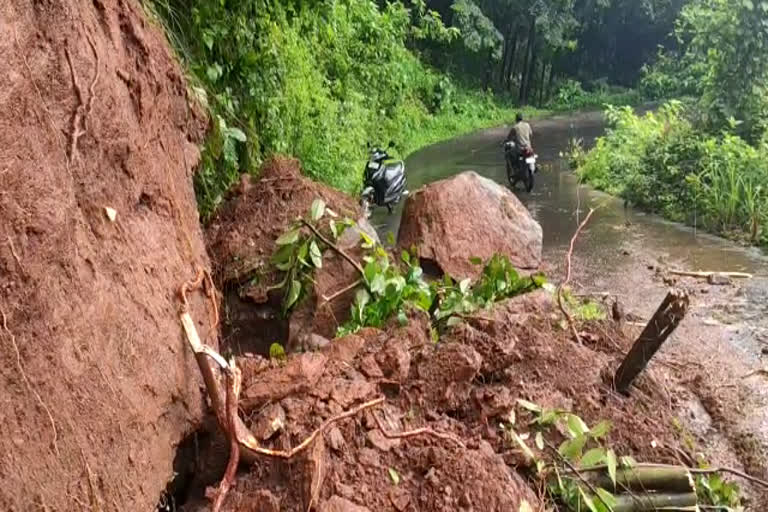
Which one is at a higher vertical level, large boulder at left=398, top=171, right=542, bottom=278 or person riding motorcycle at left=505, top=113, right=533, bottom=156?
large boulder at left=398, top=171, right=542, bottom=278

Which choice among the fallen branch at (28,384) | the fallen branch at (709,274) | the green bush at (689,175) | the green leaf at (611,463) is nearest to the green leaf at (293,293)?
the green leaf at (611,463)

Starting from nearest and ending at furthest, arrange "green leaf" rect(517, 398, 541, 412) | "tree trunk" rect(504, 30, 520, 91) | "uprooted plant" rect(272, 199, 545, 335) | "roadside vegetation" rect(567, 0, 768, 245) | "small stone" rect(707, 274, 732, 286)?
1. "green leaf" rect(517, 398, 541, 412)
2. "uprooted plant" rect(272, 199, 545, 335)
3. "small stone" rect(707, 274, 732, 286)
4. "roadside vegetation" rect(567, 0, 768, 245)
5. "tree trunk" rect(504, 30, 520, 91)

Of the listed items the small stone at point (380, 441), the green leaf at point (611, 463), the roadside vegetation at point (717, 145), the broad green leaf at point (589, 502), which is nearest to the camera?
the small stone at point (380, 441)

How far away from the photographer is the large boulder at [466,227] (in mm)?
7188

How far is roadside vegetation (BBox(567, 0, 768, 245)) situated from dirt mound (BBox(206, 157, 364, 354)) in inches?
261

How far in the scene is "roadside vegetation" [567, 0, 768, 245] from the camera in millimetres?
10352

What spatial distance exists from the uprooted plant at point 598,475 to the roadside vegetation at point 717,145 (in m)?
6.60

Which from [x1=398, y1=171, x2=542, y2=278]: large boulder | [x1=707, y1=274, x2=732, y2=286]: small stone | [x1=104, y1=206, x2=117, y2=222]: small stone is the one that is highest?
[x1=104, y1=206, x2=117, y2=222]: small stone

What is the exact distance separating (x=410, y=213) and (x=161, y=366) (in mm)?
4836

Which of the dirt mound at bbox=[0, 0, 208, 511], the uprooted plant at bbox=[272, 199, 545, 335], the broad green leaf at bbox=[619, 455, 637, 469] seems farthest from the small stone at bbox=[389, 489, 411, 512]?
the uprooted plant at bbox=[272, 199, 545, 335]

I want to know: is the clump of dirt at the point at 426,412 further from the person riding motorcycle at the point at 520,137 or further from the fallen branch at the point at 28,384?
the person riding motorcycle at the point at 520,137

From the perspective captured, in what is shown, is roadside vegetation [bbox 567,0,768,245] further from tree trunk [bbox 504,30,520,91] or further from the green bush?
tree trunk [bbox 504,30,520,91]

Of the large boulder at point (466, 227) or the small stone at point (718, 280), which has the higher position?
the large boulder at point (466, 227)

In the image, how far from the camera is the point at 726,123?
1199 cm
